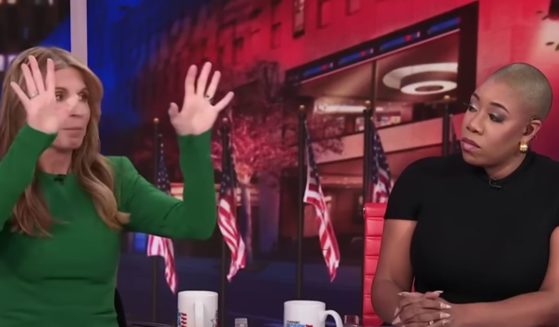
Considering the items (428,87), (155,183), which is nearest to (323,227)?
(428,87)

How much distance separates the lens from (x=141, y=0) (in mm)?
4031

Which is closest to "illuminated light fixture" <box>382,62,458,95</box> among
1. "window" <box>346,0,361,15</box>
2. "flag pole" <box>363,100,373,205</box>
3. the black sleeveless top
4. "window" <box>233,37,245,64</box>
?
"flag pole" <box>363,100,373,205</box>

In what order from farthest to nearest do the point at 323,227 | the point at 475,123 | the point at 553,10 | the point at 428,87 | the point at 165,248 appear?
the point at 165,248, the point at 323,227, the point at 428,87, the point at 553,10, the point at 475,123

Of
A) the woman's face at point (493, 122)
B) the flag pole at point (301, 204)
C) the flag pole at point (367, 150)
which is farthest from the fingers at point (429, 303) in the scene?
the flag pole at point (301, 204)

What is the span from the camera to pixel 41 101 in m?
1.31

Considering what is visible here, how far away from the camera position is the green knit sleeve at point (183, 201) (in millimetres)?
1357

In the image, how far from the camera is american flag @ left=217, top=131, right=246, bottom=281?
380cm

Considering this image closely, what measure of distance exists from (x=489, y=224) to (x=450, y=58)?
1.88m

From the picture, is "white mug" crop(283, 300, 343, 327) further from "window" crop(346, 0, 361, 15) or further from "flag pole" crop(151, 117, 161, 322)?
"flag pole" crop(151, 117, 161, 322)

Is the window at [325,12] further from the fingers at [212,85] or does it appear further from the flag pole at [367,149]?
the fingers at [212,85]

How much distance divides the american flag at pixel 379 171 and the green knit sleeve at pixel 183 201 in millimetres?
2113

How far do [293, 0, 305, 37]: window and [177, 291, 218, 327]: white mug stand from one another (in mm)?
2532

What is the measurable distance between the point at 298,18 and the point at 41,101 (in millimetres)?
2530

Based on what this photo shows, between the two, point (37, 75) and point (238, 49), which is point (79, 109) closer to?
point (37, 75)
